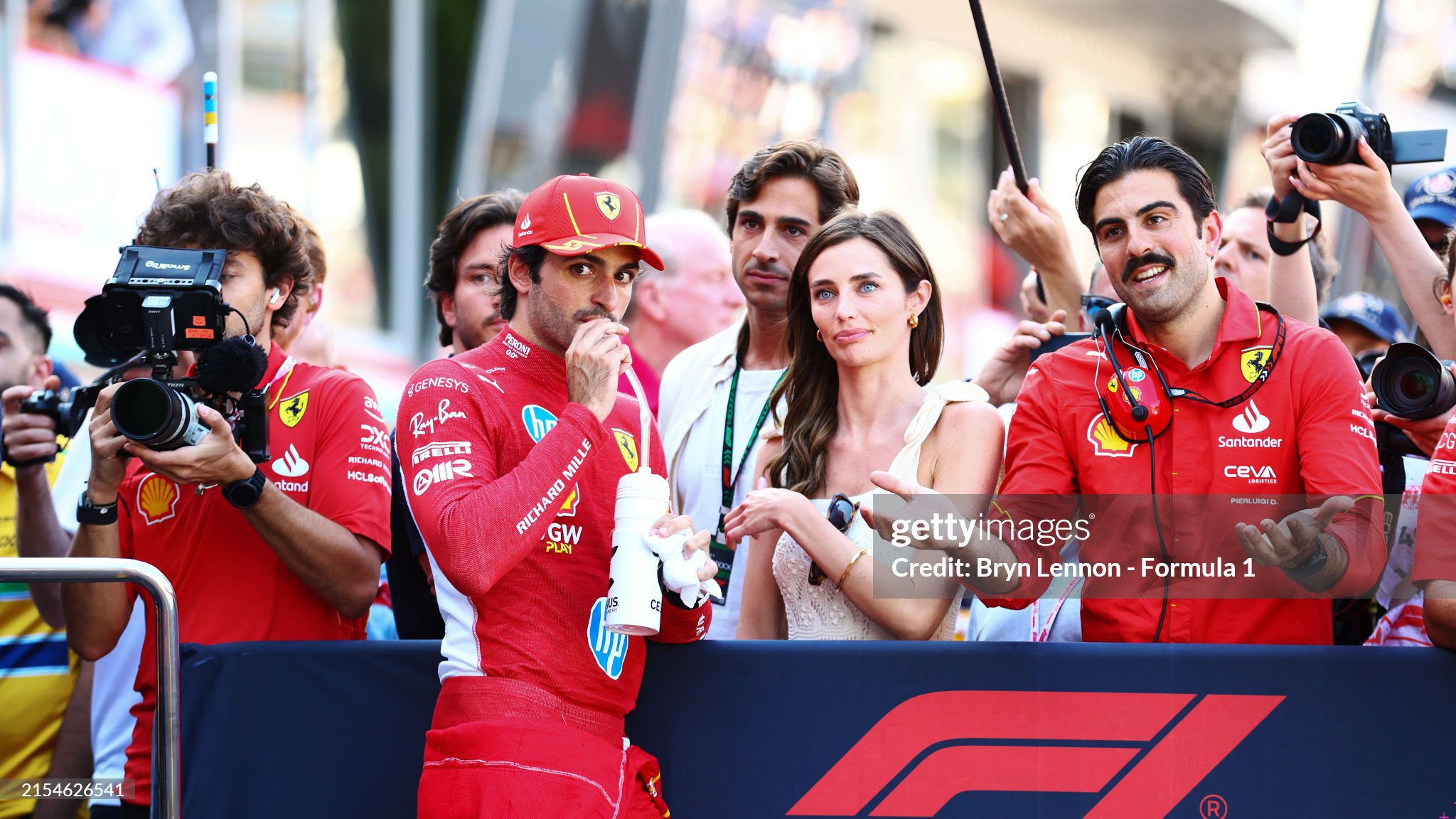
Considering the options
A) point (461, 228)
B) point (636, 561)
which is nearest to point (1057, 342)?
point (636, 561)

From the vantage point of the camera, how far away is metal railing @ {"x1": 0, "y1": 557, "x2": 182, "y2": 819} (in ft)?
10.1

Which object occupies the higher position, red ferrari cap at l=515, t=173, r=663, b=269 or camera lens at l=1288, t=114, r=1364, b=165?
camera lens at l=1288, t=114, r=1364, b=165

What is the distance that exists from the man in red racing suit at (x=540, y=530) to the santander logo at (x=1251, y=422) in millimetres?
1331

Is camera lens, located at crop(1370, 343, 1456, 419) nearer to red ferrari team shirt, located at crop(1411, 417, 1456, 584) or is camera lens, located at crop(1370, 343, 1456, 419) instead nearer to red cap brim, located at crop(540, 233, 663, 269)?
red ferrari team shirt, located at crop(1411, 417, 1456, 584)

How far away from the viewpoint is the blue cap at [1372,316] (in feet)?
16.5

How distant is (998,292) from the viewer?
20.7 metres

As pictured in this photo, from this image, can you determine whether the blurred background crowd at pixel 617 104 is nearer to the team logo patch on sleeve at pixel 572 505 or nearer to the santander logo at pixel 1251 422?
the santander logo at pixel 1251 422

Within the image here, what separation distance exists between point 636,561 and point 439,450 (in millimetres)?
492

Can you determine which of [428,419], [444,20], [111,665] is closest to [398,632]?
[111,665]

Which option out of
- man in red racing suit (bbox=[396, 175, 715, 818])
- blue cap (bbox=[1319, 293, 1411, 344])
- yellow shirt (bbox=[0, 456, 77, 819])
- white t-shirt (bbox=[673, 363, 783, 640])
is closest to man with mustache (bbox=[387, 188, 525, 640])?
white t-shirt (bbox=[673, 363, 783, 640])

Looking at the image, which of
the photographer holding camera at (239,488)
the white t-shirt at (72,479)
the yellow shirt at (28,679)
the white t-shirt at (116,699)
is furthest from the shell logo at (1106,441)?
the yellow shirt at (28,679)

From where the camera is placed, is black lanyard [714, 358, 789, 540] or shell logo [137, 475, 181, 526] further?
black lanyard [714, 358, 789, 540]

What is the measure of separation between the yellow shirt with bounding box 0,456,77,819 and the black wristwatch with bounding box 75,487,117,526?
109 cm

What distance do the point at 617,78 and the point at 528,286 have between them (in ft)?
39.5
